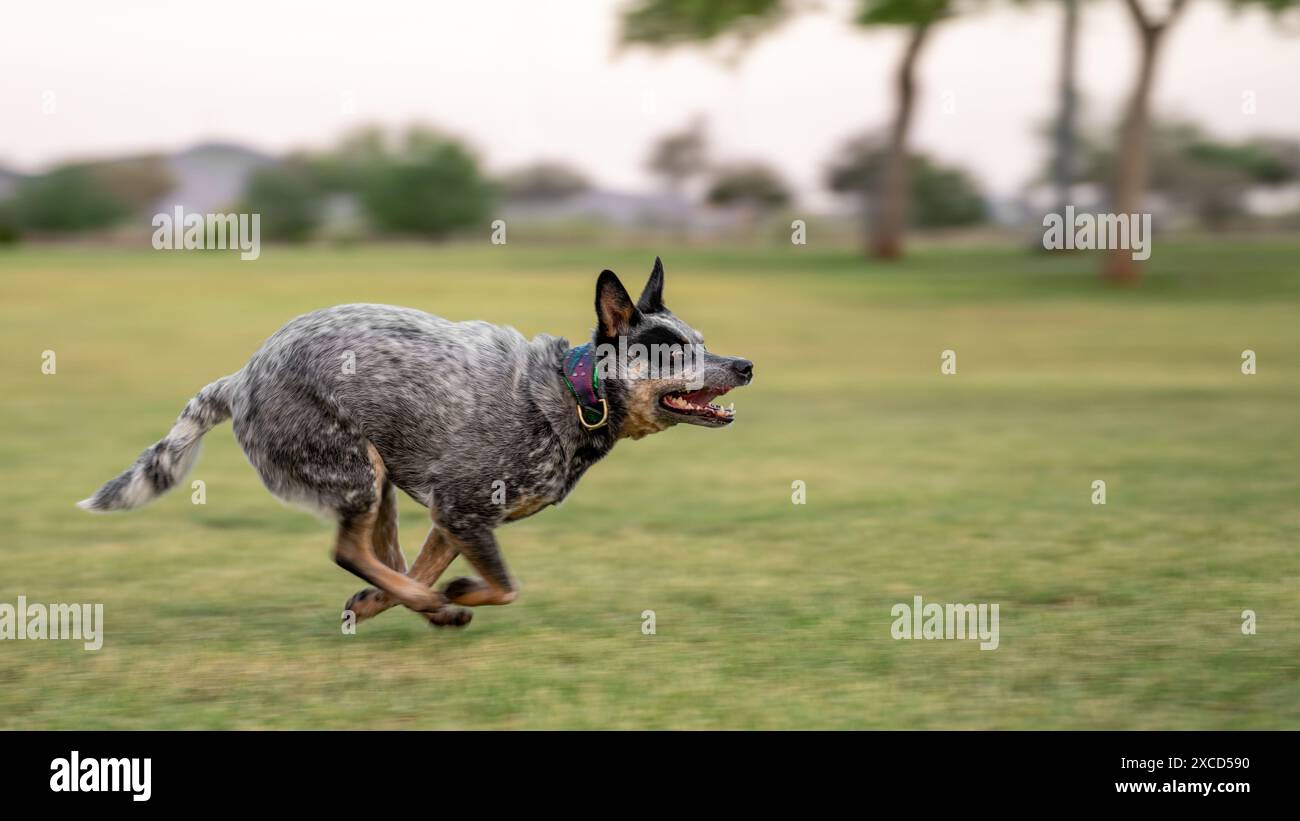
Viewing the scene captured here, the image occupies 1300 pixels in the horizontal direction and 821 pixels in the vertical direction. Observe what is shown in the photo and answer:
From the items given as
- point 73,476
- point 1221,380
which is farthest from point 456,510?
point 1221,380

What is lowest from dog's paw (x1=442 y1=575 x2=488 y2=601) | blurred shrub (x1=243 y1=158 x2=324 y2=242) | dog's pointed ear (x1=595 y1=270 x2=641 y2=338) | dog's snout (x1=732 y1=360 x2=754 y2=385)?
dog's paw (x1=442 y1=575 x2=488 y2=601)

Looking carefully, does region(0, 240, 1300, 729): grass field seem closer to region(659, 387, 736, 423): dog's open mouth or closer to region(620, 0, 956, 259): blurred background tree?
region(659, 387, 736, 423): dog's open mouth

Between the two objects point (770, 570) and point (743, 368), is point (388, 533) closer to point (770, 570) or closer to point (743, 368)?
point (743, 368)

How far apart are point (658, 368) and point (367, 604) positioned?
68.9 inches

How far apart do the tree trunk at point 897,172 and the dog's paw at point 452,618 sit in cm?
3620

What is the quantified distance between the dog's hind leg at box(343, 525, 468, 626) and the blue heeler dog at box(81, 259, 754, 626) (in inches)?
4.1

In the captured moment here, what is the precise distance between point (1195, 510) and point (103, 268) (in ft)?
118

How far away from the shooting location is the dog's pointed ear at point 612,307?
253 inches

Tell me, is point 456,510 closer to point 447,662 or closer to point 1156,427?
point 447,662

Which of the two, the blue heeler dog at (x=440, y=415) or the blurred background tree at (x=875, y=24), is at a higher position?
the blurred background tree at (x=875, y=24)

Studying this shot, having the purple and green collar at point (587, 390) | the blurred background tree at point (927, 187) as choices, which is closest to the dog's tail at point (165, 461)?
the purple and green collar at point (587, 390)

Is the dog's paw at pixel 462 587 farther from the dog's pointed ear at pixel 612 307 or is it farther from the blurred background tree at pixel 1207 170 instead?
the blurred background tree at pixel 1207 170

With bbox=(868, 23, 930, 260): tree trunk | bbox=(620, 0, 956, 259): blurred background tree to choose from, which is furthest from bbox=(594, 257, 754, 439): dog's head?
bbox=(868, 23, 930, 260): tree trunk

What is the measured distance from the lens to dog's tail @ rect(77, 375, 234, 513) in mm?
6832
